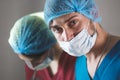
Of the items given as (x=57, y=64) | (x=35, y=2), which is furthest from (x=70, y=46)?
(x=35, y=2)

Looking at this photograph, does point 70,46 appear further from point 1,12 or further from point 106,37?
point 1,12

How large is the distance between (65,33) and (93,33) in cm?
12

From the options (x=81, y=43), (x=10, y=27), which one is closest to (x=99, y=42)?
(x=81, y=43)

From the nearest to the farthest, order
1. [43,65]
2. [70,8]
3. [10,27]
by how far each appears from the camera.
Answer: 1. [70,8]
2. [43,65]
3. [10,27]

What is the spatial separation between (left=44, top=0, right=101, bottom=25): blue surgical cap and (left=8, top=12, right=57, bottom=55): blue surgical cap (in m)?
0.16

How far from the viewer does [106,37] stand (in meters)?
1.10

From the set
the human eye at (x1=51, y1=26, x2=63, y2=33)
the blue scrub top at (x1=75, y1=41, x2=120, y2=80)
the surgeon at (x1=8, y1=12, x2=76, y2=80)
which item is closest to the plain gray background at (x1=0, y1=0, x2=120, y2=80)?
the surgeon at (x1=8, y1=12, x2=76, y2=80)

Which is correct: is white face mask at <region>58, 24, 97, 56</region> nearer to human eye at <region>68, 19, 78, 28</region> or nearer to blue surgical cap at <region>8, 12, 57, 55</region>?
human eye at <region>68, 19, 78, 28</region>

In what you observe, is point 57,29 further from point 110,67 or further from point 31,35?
point 110,67

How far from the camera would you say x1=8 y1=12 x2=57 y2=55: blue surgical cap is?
1.18 m

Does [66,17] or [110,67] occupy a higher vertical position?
[66,17]

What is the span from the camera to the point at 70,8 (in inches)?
39.6

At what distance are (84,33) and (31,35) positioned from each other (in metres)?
0.29

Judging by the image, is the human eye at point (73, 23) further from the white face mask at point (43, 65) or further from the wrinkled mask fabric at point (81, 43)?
the white face mask at point (43, 65)
